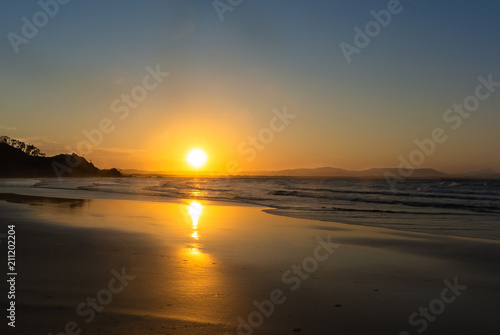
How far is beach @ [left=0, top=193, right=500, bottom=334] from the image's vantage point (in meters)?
4.69

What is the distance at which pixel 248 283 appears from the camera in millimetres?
6406

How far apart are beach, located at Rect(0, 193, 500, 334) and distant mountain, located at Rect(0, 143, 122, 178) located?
13881 cm

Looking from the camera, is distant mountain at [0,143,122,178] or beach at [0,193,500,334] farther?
distant mountain at [0,143,122,178]

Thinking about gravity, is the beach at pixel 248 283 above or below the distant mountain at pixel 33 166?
below

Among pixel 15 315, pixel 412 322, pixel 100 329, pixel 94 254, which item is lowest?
pixel 412 322

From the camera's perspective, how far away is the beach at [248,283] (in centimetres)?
469

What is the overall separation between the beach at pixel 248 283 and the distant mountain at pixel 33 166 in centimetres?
13881

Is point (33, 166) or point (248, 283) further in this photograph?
point (33, 166)

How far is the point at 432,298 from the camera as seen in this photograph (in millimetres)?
5953

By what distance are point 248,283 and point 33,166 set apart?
536 ft

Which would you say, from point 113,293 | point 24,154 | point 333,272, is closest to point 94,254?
point 113,293

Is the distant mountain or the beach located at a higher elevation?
the distant mountain

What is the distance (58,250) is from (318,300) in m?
6.14

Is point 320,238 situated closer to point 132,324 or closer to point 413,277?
point 413,277
